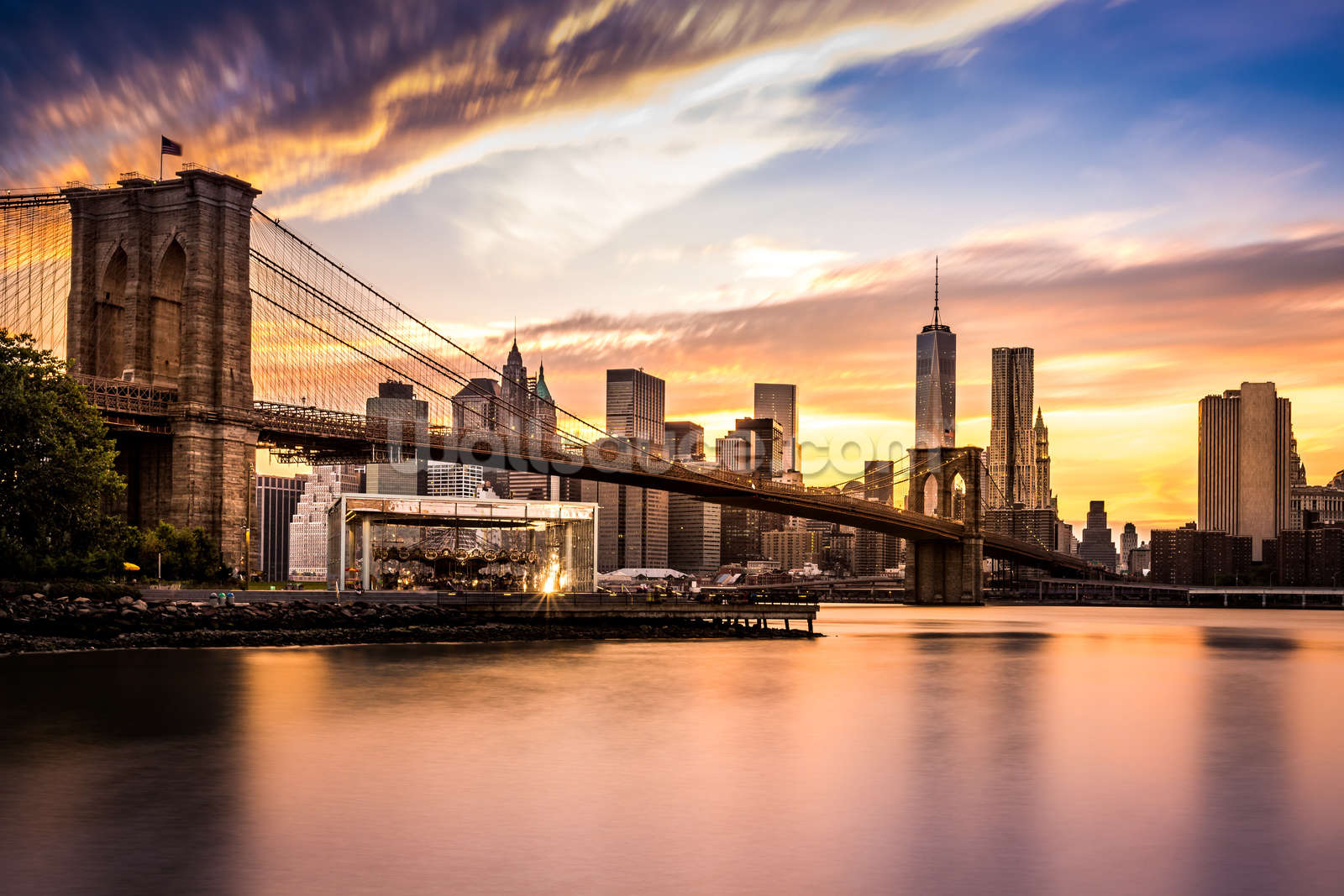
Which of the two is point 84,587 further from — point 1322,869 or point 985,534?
point 985,534

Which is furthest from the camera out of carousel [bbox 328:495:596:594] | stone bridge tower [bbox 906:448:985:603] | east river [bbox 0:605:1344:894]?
stone bridge tower [bbox 906:448:985:603]

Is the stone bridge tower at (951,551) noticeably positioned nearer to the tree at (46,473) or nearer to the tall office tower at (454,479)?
the tall office tower at (454,479)

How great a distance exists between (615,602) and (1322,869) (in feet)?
148

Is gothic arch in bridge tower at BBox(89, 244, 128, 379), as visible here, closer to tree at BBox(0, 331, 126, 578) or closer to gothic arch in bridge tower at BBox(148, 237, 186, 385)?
gothic arch in bridge tower at BBox(148, 237, 186, 385)

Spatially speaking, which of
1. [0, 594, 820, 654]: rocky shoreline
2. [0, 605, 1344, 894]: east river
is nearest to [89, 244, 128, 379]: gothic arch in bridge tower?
[0, 594, 820, 654]: rocky shoreline

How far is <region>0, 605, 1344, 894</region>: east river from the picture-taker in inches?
565

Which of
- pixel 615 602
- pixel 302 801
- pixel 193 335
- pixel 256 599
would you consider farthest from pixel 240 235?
pixel 302 801

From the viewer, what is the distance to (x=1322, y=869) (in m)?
14.9

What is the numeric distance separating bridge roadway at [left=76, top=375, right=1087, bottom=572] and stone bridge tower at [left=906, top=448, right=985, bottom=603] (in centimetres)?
3877

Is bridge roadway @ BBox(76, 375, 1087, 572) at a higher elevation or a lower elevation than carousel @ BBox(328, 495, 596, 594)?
higher

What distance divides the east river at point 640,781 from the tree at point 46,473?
26.8ft

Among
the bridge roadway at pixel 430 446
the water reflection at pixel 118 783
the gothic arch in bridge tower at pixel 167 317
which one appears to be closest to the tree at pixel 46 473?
the bridge roadway at pixel 430 446

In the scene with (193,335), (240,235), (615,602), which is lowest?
(615,602)

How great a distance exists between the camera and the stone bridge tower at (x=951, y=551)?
129 m
